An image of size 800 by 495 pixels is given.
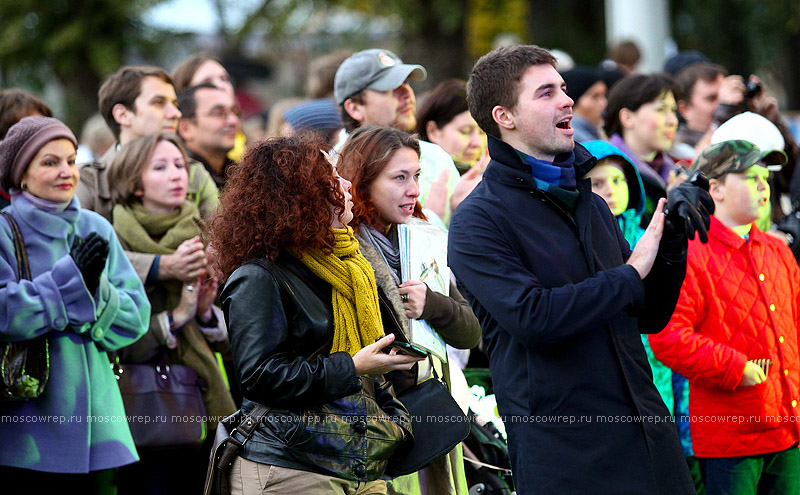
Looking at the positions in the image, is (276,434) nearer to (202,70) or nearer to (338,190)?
(338,190)

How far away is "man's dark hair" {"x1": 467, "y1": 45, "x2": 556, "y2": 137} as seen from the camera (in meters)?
3.57

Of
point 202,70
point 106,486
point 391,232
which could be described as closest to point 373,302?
point 391,232

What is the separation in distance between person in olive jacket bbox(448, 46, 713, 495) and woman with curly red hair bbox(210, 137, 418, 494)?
0.42m

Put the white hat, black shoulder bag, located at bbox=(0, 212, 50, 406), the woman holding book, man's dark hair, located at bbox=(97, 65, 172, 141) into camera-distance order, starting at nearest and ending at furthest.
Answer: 1. the woman holding book
2. black shoulder bag, located at bbox=(0, 212, 50, 406)
3. the white hat
4. man's dark hair, located at bbox=(97, 65, 172, 141)

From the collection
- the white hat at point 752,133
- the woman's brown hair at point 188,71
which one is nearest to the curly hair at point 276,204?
the white hat at point 752,133

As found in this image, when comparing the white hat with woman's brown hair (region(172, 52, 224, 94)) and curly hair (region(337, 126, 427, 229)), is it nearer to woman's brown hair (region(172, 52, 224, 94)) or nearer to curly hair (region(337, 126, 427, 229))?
curly hair (region(337, 126, 427, 229))

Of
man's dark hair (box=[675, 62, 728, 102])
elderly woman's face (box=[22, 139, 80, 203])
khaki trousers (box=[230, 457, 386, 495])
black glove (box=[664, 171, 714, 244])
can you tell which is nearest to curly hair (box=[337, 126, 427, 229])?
khaki trousers (box=[230, 457, 386, 495])

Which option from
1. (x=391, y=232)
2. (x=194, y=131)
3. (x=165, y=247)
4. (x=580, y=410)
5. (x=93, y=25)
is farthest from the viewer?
(x=93, y=25)

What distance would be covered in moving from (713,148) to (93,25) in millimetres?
14456

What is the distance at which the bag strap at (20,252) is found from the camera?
15.4 ft

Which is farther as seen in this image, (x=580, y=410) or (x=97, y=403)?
(x=97, y=403)

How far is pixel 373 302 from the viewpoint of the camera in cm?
363

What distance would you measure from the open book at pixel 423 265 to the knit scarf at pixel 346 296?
0.82 feet

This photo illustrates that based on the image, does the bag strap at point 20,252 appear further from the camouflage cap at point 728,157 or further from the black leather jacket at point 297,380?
the camouflage cap at point 728,157
